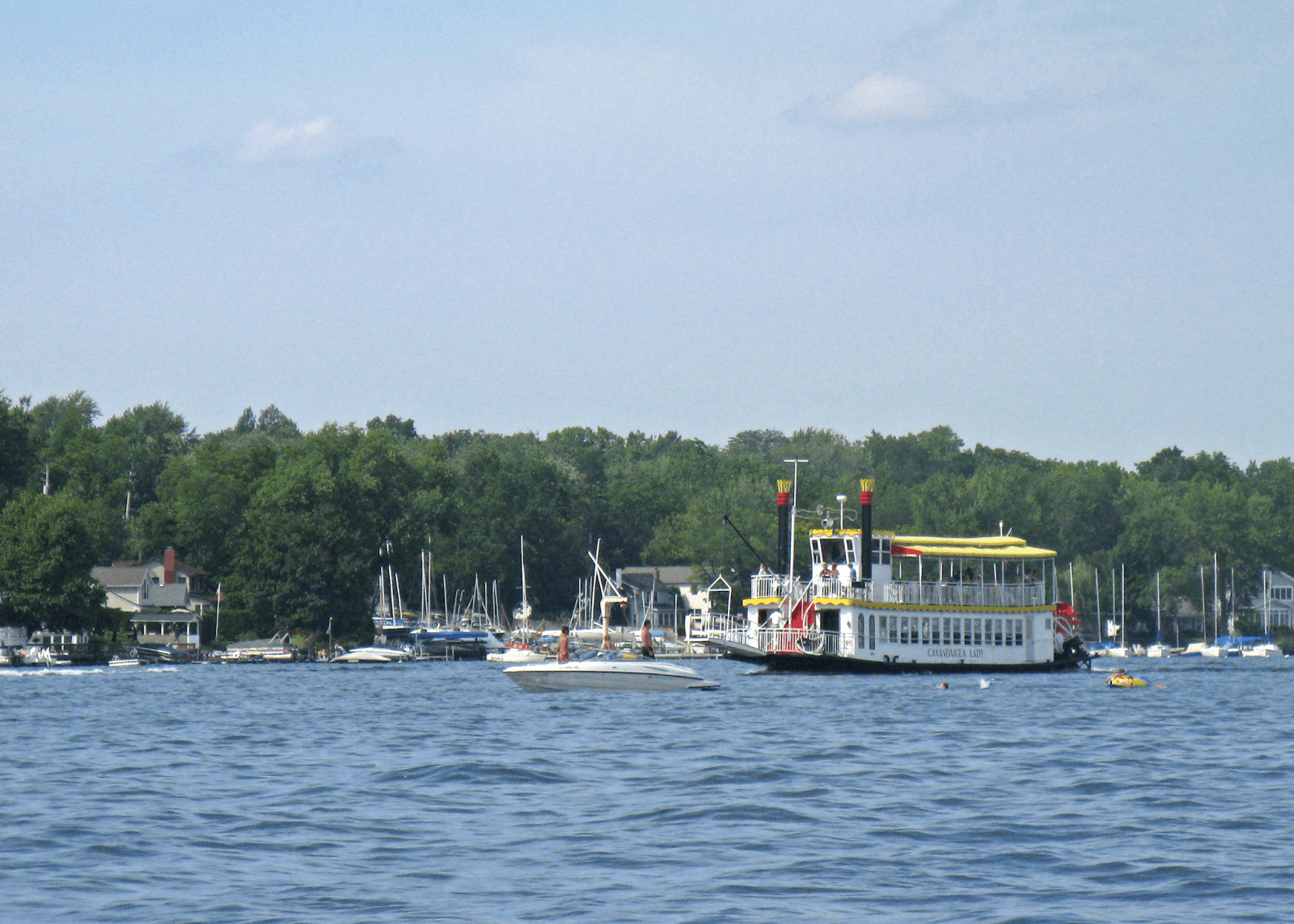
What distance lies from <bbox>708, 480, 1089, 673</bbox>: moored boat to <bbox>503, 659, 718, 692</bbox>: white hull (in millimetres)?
20081

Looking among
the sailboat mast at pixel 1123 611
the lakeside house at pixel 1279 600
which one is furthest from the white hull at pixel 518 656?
the lakeside house at pixel 1279 600

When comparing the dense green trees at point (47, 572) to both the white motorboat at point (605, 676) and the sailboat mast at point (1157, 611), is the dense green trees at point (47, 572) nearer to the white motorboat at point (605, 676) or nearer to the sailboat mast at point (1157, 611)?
the white motorboat at point (605, 676)

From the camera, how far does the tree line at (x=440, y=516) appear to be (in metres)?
112

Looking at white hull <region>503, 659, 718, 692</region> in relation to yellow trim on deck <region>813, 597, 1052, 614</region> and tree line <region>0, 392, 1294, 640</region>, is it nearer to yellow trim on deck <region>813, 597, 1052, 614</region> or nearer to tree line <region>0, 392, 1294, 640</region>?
yellow trim on deck <region>813, 597, 1052, 614</region>

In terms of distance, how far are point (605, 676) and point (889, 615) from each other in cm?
2713

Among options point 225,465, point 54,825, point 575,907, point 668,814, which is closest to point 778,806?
point 668,814

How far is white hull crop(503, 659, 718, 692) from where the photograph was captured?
5294 centimetres

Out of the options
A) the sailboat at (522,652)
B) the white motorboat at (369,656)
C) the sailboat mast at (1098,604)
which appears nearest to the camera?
the sailboat at (522,652)

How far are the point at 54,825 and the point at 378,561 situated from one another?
312 ft

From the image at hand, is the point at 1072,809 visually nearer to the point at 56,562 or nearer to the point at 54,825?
the point at 54,825

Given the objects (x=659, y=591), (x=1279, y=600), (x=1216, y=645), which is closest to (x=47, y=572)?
(x=659, y=591)

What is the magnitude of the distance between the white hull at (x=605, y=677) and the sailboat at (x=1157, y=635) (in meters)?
96.6

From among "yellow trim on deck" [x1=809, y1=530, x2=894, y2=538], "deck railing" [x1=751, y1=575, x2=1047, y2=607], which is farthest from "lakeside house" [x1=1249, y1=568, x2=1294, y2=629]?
"yellow trim on deck" [x1=809, y1=530, x2=894, y2=538]

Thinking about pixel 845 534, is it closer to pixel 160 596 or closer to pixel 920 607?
pixel 920 607
